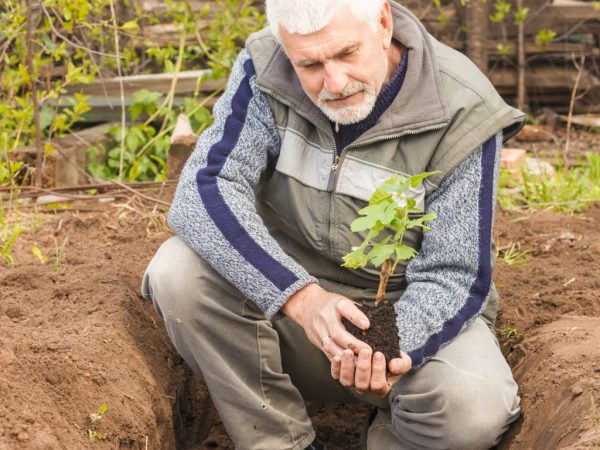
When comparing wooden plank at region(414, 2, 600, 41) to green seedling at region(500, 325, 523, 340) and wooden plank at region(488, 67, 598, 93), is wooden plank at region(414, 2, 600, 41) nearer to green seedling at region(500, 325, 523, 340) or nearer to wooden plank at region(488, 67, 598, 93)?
wooden plank at region(488, 67, 598, 93)

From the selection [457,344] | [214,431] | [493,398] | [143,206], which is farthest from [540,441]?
[143,206]

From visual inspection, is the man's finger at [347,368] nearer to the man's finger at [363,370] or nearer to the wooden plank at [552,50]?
the man's finger at [363,370]

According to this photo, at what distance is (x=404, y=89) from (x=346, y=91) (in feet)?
0.60

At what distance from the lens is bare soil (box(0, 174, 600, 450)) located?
8.52ft

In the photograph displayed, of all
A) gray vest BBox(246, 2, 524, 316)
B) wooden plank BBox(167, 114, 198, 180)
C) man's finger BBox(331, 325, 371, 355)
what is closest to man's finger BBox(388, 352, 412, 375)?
man's finger BBox(331, 325, 371, 355)

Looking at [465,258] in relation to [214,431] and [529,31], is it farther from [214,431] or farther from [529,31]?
[529,31]

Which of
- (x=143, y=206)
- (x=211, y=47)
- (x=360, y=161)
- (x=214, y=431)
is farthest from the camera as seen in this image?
(x=211, y=47)

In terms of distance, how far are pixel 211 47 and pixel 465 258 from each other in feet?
11.3

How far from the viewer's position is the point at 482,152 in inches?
107

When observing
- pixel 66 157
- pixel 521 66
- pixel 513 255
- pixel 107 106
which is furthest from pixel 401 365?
pixel 521 66

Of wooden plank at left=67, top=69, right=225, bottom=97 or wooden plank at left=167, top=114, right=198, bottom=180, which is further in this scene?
wooden plank at left=67, top=69, right=225, bottom=97

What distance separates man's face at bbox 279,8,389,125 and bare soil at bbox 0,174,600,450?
968mm

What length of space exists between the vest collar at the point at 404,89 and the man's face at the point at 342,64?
0.20 feet

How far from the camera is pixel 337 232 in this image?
2875mm
